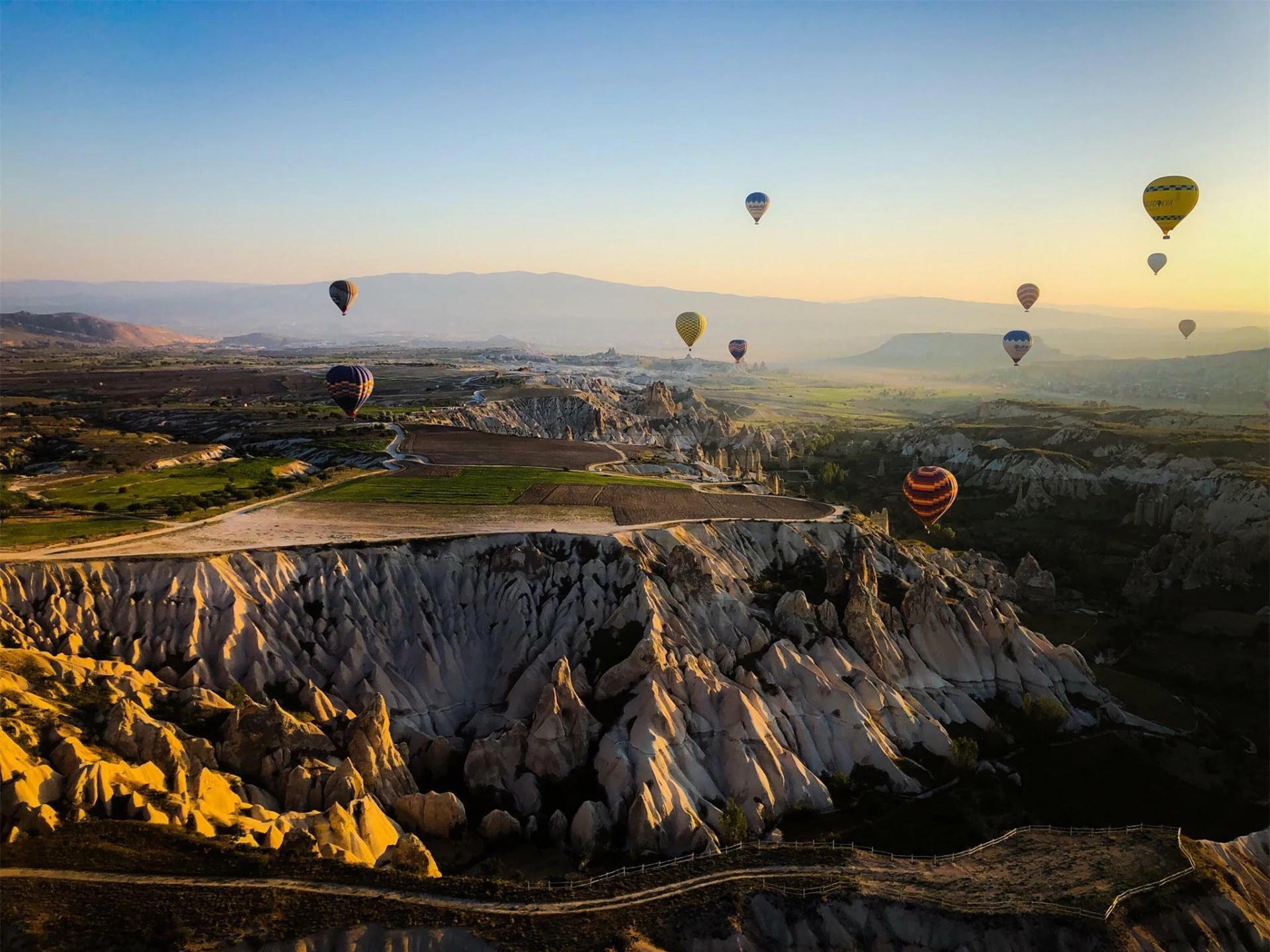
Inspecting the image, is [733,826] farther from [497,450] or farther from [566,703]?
[497,450]

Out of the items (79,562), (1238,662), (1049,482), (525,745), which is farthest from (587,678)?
(1049,482)

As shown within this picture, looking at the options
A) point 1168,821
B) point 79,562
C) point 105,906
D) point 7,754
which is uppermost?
point 79,562

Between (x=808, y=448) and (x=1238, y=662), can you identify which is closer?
(x=1238, y=662)

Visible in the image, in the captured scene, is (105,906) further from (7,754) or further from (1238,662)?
(1238,662)

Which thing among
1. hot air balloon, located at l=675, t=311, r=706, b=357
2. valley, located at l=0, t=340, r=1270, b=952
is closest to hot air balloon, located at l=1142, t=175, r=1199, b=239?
valley, located at l=0, t=340, r=1270, b=952

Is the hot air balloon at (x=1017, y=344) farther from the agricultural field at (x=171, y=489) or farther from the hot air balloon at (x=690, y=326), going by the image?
the agricultural field at (x=171, y=489)

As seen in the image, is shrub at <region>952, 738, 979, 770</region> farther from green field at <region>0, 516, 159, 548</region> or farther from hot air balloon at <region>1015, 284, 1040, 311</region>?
hot air balloon at <region>1015, 284, 1040, 311</region>

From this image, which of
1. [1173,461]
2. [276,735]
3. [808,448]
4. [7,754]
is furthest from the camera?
[808,448]
